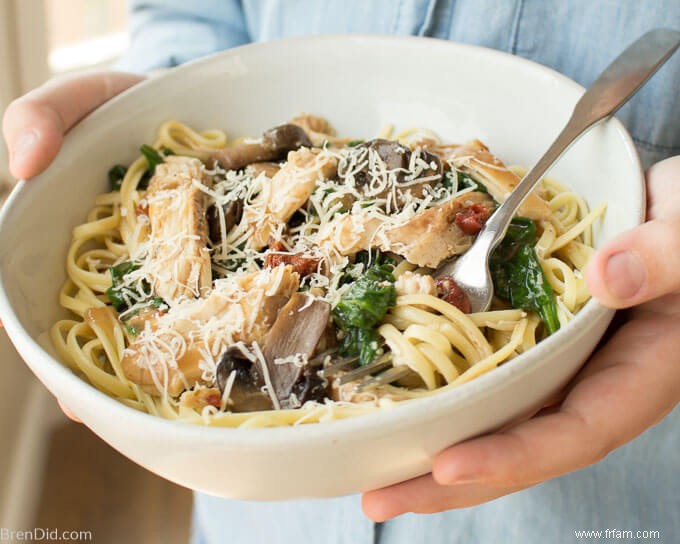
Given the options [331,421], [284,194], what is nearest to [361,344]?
[331,421]

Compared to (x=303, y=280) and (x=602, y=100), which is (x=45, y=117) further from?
(x=602, y=100)

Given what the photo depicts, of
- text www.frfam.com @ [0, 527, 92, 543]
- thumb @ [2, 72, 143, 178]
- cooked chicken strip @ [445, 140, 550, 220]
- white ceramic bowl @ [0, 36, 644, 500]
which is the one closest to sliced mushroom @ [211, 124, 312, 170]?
white ceramic bowl @ [0, 36, 644, 500]

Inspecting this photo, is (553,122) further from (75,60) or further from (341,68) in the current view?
(75,60)

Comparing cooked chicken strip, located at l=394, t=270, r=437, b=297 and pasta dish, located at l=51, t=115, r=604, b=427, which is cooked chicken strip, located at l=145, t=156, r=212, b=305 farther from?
cooked chicken strip, located at l=394, t=270, r=437, b=297

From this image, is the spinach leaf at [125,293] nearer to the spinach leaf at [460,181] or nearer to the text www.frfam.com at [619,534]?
the spinach leaf at [460,181]

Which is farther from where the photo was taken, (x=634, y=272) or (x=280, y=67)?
(x=280, y=67)

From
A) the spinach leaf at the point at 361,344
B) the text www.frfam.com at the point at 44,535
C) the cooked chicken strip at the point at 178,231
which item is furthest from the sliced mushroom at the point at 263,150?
the text www.frfam.com at the point at 44,535

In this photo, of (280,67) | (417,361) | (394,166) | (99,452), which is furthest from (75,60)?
(417,361)
